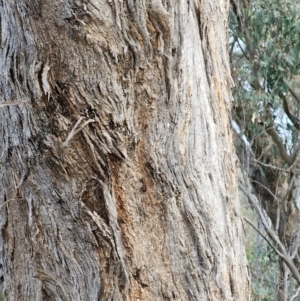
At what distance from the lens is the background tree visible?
15.1ft

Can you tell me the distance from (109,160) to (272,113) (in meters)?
3.82

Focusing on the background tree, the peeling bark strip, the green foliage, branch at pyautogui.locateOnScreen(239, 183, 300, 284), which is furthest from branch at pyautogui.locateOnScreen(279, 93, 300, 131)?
the peeling bark strip

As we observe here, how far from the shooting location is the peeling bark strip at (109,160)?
136cm

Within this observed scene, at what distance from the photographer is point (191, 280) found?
1.43 metres

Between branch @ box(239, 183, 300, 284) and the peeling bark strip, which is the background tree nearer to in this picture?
branch @ box(239, 183, 300, 284)

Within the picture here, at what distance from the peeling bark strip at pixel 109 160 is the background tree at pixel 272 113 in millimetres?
3175

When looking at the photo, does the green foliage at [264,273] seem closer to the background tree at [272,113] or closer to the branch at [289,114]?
the background tree at [272,113]

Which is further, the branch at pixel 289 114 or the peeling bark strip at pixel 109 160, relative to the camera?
the branch at pixel 289 114

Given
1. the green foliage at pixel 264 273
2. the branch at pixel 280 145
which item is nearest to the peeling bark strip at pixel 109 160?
the green foliage at pixel 264 273

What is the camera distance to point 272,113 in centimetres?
500

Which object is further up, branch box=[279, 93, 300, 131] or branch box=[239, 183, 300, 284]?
branch box=[279, 93, 300, 131]

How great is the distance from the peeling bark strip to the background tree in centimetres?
318

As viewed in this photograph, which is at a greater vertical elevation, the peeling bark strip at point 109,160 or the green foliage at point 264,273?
the peeling bark strip at point 109,160

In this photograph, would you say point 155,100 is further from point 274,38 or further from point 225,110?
point 274,38
